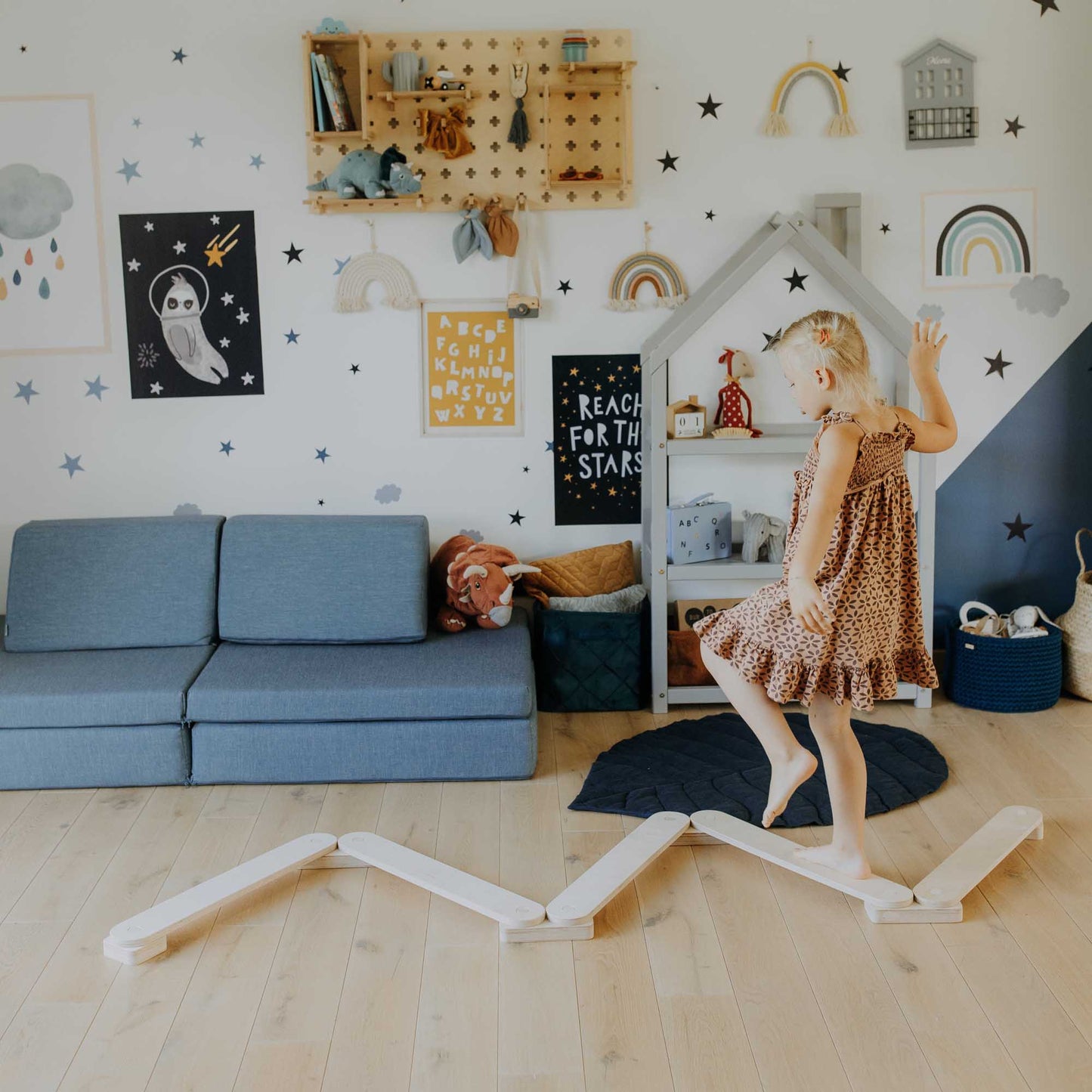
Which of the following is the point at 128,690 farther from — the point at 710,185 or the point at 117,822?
the point at 710,185

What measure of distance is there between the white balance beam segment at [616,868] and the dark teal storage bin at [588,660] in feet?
2.87

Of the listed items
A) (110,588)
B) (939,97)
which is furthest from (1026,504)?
(110,588)

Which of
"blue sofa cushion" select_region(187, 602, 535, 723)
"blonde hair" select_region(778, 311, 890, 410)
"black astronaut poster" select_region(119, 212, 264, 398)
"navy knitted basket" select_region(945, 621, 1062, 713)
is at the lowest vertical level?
"navy knitted basket" select_region(945, 621, 1062, 713)

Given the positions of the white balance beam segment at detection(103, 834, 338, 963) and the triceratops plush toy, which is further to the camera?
the triceratops plush toy

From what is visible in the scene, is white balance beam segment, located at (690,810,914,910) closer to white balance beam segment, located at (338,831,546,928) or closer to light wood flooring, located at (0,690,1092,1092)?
light wood flooring, located at (0,690,1092,1092)

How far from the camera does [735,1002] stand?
6.80 ft

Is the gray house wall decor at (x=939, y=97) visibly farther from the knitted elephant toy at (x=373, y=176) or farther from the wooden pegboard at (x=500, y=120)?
the knitted elephant toy at (x=373, y=176)

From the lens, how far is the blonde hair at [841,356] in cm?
225

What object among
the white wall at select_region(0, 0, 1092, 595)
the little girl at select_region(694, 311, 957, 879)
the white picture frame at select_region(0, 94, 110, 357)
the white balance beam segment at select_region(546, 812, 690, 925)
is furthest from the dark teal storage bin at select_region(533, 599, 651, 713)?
the white picture frame at select_region(0, 94, 110, 357)

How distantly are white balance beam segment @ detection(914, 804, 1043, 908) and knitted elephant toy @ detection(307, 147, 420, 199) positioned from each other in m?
2.39

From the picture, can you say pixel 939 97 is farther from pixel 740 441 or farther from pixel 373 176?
pixel 373 176

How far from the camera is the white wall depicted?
3600 mm

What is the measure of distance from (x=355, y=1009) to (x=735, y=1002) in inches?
26.6

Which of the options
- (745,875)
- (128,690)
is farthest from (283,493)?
(745,875)
